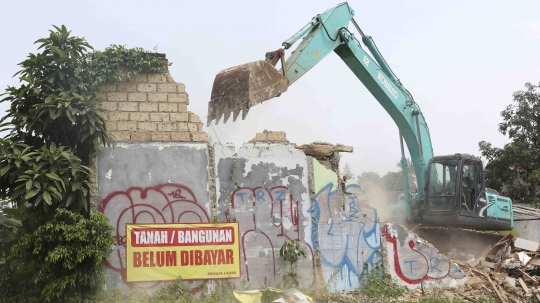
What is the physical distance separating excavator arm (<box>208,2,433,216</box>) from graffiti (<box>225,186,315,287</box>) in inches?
68.0

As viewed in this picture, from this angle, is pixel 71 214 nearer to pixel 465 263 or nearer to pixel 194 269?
pixel 194 269

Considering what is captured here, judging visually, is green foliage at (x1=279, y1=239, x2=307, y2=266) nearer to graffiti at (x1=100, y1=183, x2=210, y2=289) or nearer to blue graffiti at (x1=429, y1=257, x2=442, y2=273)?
graffiti at (x1=100, y1=183, x2=210, y2=289)

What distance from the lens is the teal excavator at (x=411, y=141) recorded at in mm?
10516

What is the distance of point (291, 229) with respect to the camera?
10.0m

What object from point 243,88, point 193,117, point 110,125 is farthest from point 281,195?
point 110,125

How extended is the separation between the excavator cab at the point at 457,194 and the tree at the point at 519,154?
8.16 m

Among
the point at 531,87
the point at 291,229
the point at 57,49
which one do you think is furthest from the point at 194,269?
the point at 531,87

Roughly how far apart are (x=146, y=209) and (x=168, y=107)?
5.98ft

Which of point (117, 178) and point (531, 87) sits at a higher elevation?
point (531, 87)

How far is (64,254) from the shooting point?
7879 mm

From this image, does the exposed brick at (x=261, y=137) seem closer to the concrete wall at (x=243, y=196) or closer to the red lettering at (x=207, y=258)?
the concrete wall at (x=243, y=196)

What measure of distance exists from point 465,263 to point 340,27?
18.4 ft

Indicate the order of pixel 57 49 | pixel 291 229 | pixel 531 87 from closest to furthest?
pixel 57 49 < pixel 291 229 < pixel 531 87

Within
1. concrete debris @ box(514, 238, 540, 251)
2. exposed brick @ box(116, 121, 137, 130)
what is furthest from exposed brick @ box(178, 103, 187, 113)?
concrete debris @ box(514, 238, 540, 251)
